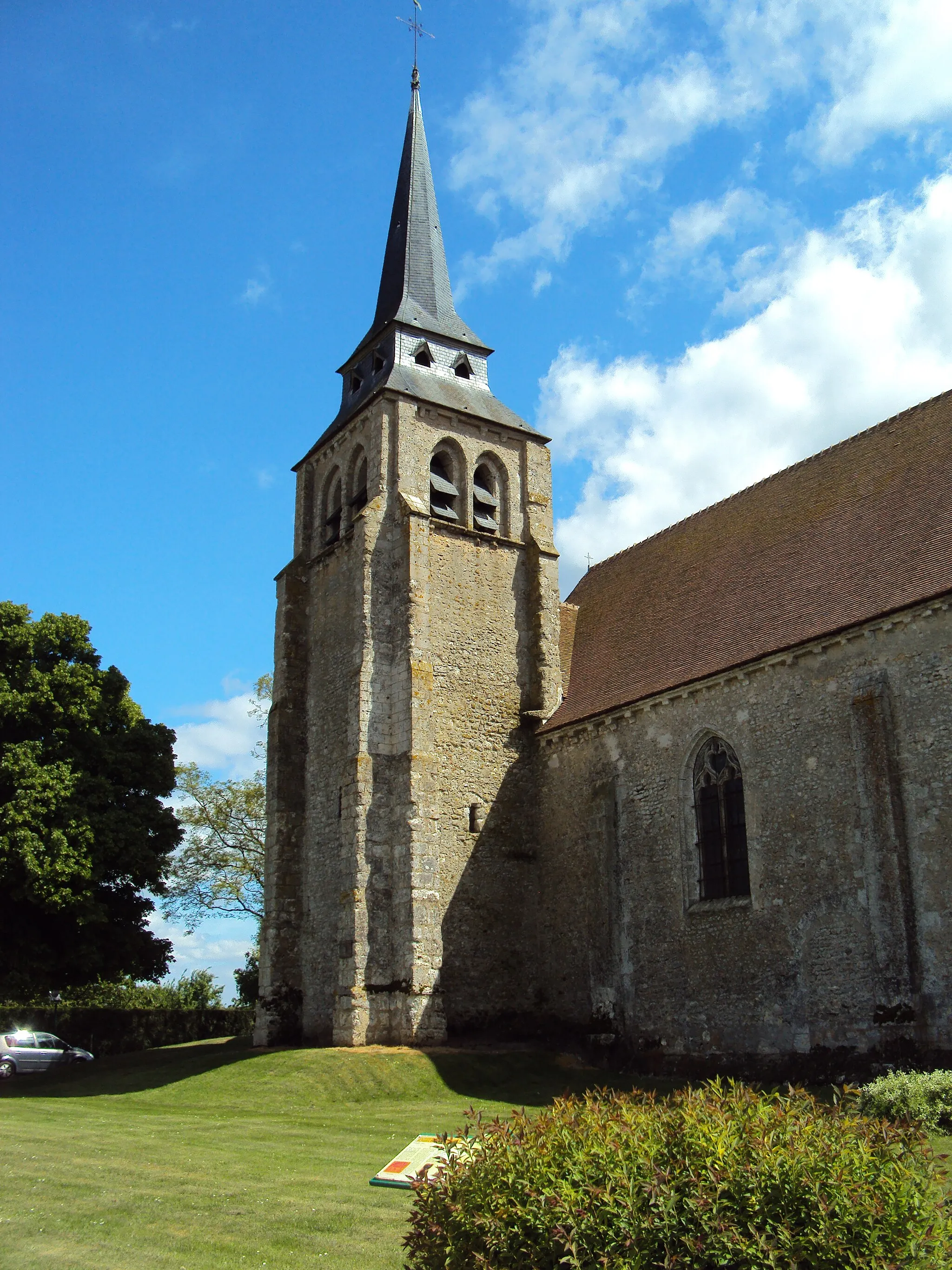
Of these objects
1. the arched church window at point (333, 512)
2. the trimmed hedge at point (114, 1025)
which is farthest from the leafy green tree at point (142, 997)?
the arched church window at point (333, 512)

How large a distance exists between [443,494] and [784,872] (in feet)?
37.6

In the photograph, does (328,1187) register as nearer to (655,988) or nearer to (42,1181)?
(42,1181)

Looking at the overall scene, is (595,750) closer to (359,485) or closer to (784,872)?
(784,872)

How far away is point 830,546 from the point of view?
18.2 meters

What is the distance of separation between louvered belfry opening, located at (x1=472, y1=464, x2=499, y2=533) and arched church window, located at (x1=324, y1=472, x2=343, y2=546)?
3.30 metres

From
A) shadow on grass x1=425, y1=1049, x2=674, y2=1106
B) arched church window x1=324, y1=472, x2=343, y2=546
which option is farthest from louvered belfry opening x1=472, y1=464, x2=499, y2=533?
shadow on grass x1=425, y1=1049, x2=674, y2=1106

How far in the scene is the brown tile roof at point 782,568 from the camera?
53.8 feet

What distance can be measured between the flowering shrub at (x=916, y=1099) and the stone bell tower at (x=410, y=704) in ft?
30.8

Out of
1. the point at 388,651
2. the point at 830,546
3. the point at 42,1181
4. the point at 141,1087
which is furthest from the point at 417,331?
the point at 42,1181

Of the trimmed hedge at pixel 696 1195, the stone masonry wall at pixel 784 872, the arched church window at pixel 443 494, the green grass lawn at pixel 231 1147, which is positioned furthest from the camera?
the arched church window at pixel 443 494

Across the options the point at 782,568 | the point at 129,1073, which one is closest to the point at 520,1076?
the point at 129,1073

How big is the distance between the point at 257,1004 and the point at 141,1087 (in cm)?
436

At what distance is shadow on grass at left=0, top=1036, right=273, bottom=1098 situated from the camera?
60.2ft

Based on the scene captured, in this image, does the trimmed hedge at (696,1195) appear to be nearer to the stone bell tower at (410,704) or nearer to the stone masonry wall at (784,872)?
the stone masonry wall at (784,872)
